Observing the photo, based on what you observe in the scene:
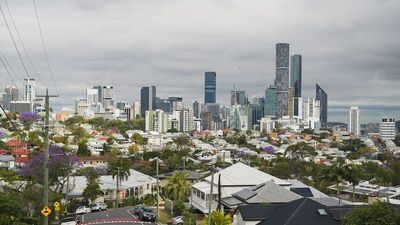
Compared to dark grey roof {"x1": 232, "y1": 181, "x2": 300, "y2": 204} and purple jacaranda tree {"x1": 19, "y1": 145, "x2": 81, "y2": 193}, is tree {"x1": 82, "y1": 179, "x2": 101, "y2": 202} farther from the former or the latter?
dark grey roof {"x1": 232, "y1": 181, "x2": 300, "y2": 204}

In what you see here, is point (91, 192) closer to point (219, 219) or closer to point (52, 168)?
point (52, 168)

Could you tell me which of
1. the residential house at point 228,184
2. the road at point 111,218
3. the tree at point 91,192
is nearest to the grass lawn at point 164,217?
the road at point 111,218

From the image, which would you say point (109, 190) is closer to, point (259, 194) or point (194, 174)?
point (194, 174)

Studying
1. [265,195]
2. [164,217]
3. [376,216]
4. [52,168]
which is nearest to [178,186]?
[164,217]

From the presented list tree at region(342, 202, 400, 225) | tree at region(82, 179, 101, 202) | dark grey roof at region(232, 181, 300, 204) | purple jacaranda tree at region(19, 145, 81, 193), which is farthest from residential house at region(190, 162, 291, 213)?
tree at region(342, 202, 400, 225)

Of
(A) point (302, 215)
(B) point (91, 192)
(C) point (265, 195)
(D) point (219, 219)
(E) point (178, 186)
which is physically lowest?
(B) point (91, 192)

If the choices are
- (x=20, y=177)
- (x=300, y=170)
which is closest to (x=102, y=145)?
(x=300, y=170)
